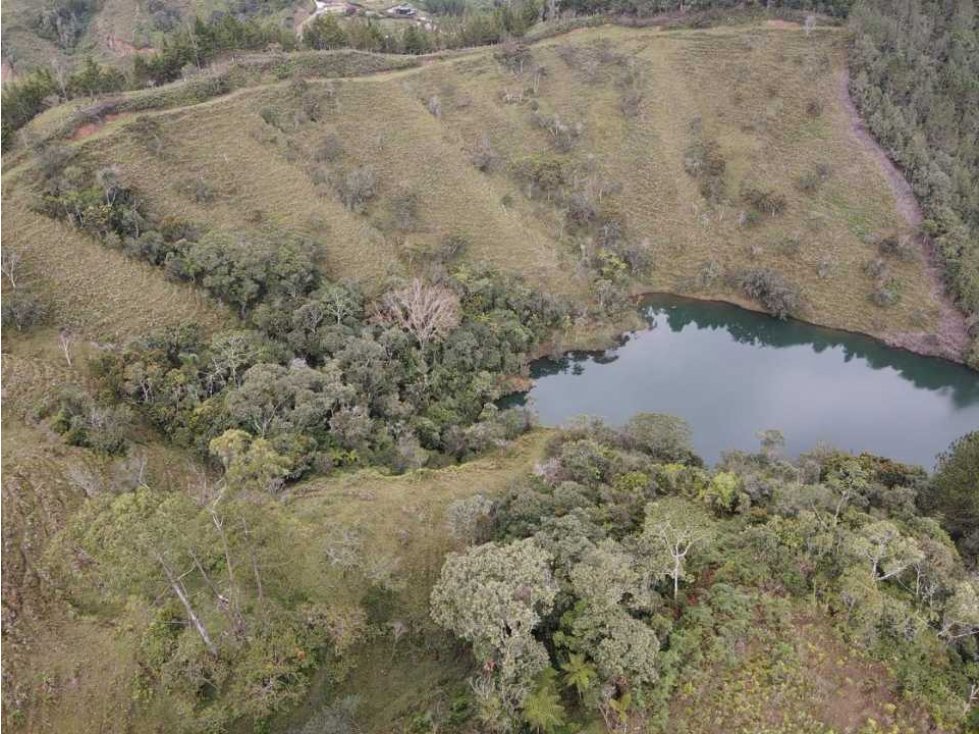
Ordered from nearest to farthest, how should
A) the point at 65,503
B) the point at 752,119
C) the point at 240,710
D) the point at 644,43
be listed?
the point at 240,710, the point at 65,503, the point at 752,119, the point at 644,43

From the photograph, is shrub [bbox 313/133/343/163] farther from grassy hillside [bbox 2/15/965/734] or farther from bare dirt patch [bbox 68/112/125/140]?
bare dirt patch [bbox 68/112/125/140]

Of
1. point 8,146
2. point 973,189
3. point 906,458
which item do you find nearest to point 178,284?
point 8,146

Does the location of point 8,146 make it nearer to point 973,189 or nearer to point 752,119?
point 752,119

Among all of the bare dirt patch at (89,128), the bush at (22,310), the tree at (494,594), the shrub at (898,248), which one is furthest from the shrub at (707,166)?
the bush at (22,310)

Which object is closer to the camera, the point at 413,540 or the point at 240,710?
the point at 240,710

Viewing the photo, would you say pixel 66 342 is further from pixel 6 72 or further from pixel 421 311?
pixel 6 72
